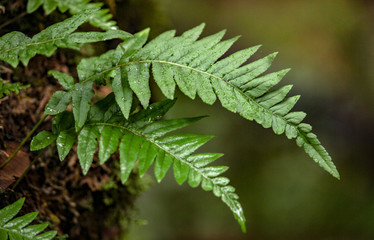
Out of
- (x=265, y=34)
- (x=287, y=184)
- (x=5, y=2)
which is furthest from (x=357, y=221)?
(x=5, y=2)

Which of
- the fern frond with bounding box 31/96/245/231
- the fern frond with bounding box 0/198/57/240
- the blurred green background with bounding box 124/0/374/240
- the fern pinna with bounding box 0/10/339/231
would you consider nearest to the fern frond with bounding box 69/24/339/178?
the fern pinna with bounding box 0/10/339/231

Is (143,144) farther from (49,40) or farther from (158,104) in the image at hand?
(49,40)

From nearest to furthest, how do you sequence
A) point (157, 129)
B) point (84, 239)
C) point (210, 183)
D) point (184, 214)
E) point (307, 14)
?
point (210, 183), point (157, 129), point (84, 239), point (184, 214), point (307, 14)

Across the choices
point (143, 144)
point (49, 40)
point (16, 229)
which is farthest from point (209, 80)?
point (16, 229)

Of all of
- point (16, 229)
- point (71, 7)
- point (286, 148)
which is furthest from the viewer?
point (286, 148)

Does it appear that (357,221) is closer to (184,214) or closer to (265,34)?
(184,214)
